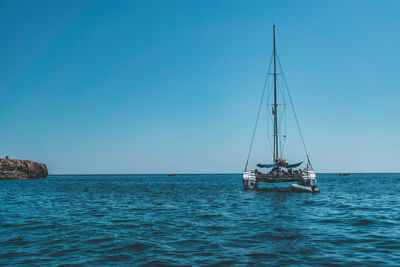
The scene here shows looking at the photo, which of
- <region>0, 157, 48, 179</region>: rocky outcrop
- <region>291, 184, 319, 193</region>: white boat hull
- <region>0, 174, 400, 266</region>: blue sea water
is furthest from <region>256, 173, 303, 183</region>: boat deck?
<region>0, 157, 48, 179</region>: rocky outcrop

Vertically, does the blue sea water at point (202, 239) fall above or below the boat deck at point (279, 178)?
below

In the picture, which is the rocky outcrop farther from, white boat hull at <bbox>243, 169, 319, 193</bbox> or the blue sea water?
the blue sea water

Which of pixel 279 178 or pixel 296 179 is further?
pixel 296 179

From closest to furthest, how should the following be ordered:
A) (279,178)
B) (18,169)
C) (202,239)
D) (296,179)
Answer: (202,239) → (279,178) → (296,179) → (18,169)

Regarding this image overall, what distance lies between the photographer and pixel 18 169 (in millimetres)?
127375

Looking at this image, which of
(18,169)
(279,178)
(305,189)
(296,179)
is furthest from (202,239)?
(18,169)

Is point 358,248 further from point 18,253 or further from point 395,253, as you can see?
point 18,253

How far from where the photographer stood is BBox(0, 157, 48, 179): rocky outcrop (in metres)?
123

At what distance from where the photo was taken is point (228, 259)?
28.6ft

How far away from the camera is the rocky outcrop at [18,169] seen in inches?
4825

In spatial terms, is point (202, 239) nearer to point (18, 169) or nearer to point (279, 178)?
point (279, 178)

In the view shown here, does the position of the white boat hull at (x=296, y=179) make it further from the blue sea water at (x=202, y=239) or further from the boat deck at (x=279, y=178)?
the blue sea water at (x=202, y=239)

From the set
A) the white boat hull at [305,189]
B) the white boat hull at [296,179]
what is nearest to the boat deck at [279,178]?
the white boat hull at [296,179]

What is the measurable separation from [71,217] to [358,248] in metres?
15.8
